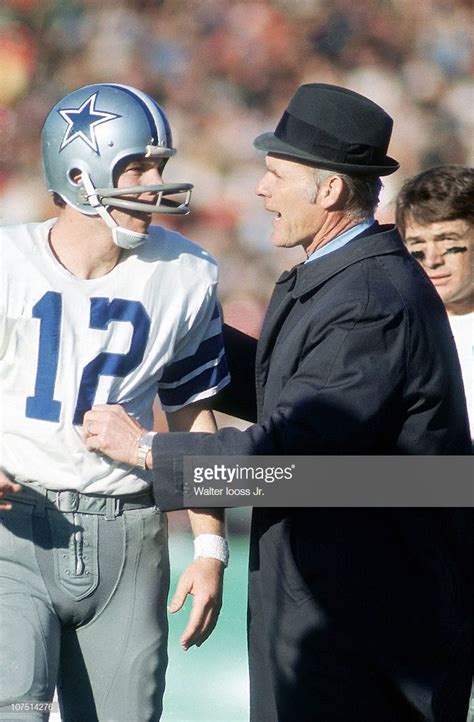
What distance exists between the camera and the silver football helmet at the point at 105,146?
7.11 ft

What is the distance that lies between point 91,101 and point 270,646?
3.56 feet

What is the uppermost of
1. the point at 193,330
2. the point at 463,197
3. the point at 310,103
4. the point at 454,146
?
the point at 454,146

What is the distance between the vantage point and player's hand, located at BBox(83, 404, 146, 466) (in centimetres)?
207

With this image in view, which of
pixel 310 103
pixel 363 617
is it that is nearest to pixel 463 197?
pixel 310 103

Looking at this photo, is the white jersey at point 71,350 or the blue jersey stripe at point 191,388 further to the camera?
the blue jersey stripe at point 191,388

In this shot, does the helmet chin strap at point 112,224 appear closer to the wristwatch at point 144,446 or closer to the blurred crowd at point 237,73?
the wristwatch at point 144,446

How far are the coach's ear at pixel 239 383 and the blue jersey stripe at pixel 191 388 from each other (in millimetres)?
284

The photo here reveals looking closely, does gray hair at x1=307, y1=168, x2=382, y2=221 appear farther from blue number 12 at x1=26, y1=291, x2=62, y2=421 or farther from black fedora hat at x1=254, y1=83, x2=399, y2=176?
blue number 12 at x1=26, y1=291, x2=62, y2=421

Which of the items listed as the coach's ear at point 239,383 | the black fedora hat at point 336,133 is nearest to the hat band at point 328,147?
the black fedora hat at point 336,133

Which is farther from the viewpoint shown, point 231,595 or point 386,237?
point 231,595

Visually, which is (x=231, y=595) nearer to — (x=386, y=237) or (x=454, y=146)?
(x=454, y=146)

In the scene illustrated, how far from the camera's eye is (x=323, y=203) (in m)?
2.28

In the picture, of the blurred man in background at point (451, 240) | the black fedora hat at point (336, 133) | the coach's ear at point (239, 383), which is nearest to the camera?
the black fedora hat at point (336, 133)

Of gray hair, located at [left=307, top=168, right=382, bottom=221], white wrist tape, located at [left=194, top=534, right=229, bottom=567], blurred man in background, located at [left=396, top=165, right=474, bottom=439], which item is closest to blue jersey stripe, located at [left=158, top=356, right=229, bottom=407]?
white wrist tape, located at [left=194, top=534, right=229, bottom=567]
